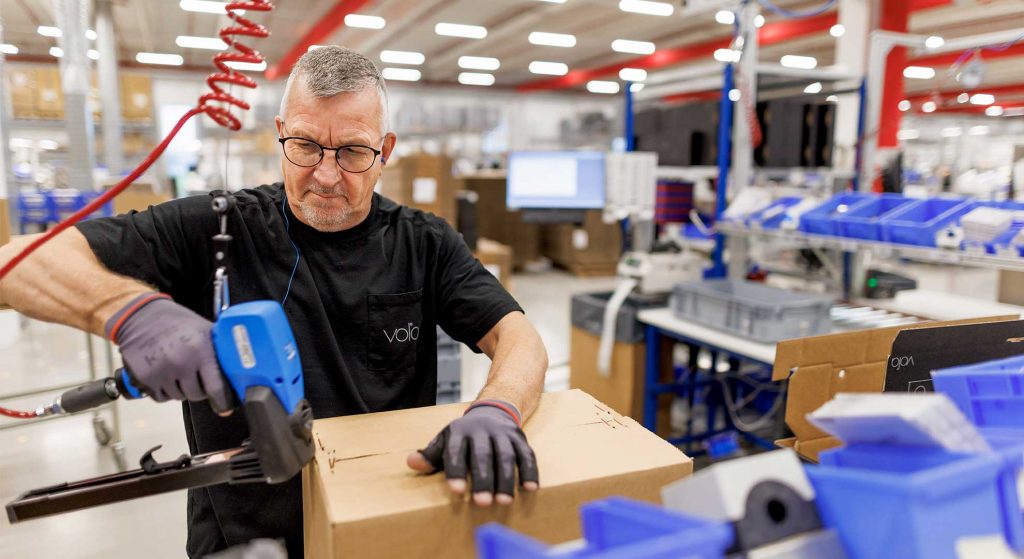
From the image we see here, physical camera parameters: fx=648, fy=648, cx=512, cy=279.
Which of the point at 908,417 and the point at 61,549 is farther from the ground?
the point at 908,417

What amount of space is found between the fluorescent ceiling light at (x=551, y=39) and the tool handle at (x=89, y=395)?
9848 mm

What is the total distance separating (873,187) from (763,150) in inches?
23.7

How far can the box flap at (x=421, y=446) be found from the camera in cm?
78

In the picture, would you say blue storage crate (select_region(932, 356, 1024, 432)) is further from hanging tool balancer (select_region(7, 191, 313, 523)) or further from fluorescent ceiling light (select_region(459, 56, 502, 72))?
fluorescent ceiling light (select_region(459, 56, 502, 72))

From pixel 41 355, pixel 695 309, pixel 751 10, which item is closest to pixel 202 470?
pixel 695 309

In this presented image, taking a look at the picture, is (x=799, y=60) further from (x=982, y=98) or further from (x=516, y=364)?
(x=516, y=364)

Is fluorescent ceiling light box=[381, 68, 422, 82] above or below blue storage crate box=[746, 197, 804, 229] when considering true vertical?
above

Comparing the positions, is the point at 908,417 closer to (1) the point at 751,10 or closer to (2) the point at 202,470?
(2) the point at 202,470

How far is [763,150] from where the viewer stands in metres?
3.26

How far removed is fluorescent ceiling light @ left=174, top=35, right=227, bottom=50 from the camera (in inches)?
416

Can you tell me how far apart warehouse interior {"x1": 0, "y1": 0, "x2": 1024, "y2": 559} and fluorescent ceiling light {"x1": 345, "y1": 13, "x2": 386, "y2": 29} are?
2942 mm

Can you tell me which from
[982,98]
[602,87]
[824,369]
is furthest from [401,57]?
[982,98]

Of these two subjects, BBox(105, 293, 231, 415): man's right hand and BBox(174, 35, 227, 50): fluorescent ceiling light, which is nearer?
BBox(105, 293, 231, 415): man's right hand

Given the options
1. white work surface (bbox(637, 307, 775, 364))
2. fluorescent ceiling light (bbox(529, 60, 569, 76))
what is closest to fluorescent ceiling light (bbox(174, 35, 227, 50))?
fluorescent ceiling light (bbox(529, 60, 569, 76))
